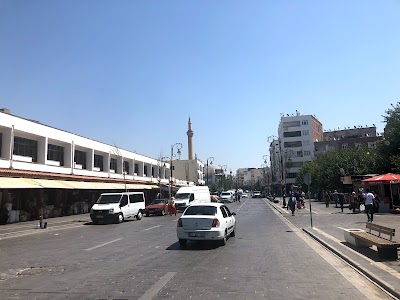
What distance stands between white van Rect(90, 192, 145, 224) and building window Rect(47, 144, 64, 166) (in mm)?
11672

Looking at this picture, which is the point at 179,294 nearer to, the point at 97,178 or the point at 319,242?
the point at 319,242

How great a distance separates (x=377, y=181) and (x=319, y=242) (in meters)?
17.6

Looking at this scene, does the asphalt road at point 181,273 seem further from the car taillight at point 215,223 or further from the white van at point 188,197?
the white van at point 188,197

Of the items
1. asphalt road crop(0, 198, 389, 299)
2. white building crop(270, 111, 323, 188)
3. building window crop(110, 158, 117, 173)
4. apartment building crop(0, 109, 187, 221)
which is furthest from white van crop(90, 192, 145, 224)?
white building crop(270, 111, 323, 188)

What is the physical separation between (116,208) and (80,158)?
19.0 meters

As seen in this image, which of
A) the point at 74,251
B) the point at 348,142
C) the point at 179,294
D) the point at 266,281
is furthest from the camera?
the point at 348,142

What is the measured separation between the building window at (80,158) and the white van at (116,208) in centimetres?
1500

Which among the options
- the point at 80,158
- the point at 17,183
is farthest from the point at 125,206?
the point at 80,158

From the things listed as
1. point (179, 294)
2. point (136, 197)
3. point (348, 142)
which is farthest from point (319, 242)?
point (348, 142)

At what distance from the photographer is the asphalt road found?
7.21 meters

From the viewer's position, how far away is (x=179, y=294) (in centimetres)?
709

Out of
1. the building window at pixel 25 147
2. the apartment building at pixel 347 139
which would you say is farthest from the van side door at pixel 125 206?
the apartment building at pixel 347 139

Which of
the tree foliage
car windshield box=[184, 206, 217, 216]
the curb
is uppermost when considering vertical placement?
the tree foliage

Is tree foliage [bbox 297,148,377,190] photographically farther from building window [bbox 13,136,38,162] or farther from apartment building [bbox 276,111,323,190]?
apartment building [bbox 276,111,323,190]
